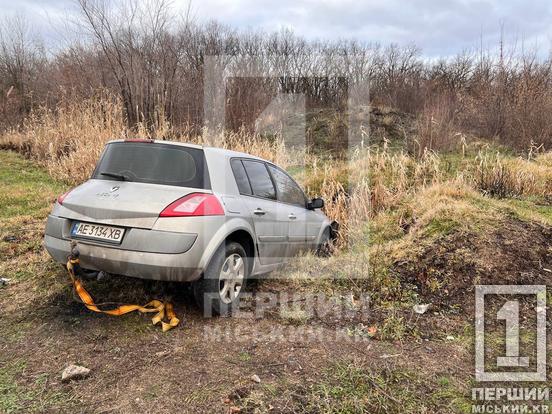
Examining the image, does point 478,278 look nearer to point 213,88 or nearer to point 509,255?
point 509,255

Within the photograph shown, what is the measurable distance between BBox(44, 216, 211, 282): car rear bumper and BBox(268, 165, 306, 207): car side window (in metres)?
1.78

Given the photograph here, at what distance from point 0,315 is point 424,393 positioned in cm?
354

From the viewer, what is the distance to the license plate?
11.0 ft

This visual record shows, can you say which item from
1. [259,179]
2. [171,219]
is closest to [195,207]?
[171,219]

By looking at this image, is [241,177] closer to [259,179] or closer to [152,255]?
[259,179]

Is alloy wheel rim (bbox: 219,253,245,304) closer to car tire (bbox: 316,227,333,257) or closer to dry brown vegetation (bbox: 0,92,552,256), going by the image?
car tire (bbox: 316,227,333,257)

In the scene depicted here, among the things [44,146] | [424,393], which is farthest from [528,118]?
[44,146]

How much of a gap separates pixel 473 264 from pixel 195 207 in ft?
10.2

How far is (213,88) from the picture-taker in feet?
37.7

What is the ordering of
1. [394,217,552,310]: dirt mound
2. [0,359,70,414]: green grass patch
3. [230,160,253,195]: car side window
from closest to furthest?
[0,359,70,414]: green grass patch, [230,160,253,195]: car side window, [394,217,552,310]: dirt mound

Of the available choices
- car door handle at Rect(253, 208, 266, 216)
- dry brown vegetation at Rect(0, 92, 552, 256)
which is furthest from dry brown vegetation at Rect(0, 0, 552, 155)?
car door handle at Rect(253, 208, 266, 216)

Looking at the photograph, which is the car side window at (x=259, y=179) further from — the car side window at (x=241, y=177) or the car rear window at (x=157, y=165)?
the car rear window at (x=157, y=165)

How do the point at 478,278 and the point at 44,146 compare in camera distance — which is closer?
the point at 478,278

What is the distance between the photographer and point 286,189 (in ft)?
16.9
